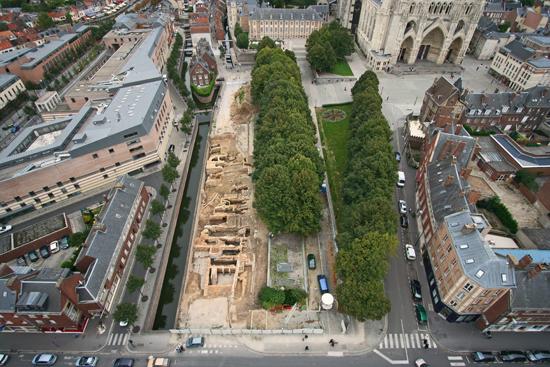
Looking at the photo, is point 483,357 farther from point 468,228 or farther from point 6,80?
point 6,80

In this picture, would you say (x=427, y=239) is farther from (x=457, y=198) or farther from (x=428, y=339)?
(x=428, y=339)

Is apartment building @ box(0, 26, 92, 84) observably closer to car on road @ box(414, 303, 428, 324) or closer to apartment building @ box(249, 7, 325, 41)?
apartment building @ box(249, 7, 325, 41)

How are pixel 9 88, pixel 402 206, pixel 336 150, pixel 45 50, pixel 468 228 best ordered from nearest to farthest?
pixel 468 228 < pixel 402 206 < pixel 336 150 < pixel 9 88 < pixel 45 50

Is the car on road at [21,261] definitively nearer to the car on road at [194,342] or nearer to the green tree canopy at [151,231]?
the green tree canopy at [151,231]

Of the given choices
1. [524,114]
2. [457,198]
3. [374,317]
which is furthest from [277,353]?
[524,114]

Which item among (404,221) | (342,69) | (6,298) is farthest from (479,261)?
(342,69)

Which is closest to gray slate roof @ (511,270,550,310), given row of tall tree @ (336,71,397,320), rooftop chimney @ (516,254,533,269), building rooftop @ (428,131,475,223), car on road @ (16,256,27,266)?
rooftop chimney @ (516,254,533,269)

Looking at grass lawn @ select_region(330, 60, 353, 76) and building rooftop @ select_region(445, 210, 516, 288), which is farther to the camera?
grass lawn @ select_region(330, 60, 353, 76)
